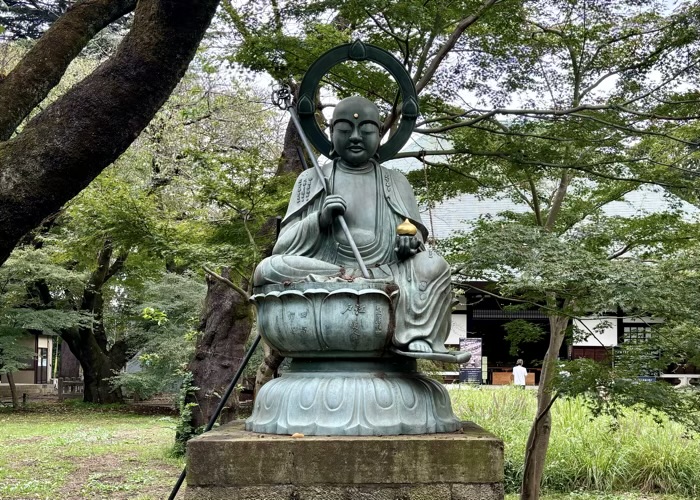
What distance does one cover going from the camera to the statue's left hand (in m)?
4.31

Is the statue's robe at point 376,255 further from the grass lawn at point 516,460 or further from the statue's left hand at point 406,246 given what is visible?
the grass lawn at point 516,460

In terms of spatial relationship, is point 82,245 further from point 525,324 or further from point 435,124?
point 525,324

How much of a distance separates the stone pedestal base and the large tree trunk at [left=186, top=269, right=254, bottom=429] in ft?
23.0

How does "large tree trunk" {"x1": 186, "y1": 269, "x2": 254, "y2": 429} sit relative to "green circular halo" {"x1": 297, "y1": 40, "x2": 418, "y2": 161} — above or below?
below

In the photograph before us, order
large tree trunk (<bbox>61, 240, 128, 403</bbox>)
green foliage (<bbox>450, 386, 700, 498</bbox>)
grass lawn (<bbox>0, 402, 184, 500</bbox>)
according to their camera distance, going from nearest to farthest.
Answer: grass lawn (<bbox>0, 402, 184, 500</bbox>)
green foliage (<bbox>450, 386, 700, 498</bbox>)
large tree trunk (<bbox>61, 240, 128, 403</bbox>)

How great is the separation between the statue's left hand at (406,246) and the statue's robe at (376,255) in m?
0.04

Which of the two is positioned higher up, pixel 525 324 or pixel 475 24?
pixel 475 24

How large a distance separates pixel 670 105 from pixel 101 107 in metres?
5.47

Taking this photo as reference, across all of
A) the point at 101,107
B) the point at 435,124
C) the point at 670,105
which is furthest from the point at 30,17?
the point at 670,105

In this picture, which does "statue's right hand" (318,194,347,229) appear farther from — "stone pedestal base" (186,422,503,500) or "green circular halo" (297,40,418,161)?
"stone pedestal base" (186,422,503,500)

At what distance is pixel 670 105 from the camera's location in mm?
7332

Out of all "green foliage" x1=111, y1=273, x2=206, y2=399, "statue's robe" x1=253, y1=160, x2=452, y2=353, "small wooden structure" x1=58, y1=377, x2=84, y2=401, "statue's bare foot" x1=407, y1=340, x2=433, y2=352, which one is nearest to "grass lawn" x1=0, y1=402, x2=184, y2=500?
"green foliage" x1=111, y1=273, x2=206, y2=399

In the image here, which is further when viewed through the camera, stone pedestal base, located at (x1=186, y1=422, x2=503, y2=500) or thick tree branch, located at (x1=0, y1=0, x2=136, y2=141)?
thick tree branch, located at (x1=0, y1=0, x2=136, y2=141)

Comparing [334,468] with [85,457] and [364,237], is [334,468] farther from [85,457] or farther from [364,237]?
[85,457]
